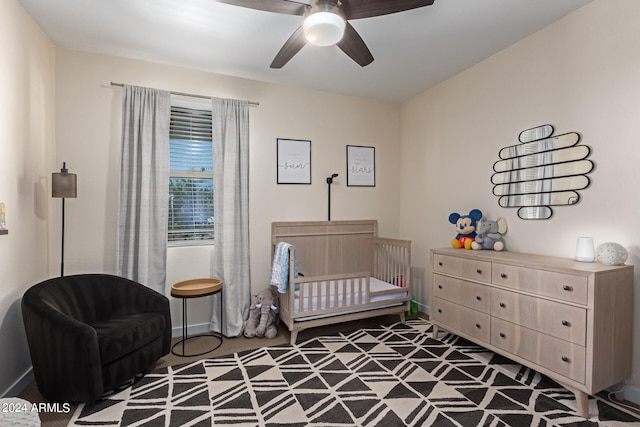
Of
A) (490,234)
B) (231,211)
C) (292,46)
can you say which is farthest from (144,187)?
(490,234)

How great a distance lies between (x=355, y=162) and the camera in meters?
3.99

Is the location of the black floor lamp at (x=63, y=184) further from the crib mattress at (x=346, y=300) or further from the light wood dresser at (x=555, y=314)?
the light wood dresser at (x=555, y=314)

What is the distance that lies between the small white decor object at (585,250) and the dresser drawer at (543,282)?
0.96ft

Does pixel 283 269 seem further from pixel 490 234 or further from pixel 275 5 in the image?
pixel 275 5

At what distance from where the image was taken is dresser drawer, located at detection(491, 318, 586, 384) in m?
1.92

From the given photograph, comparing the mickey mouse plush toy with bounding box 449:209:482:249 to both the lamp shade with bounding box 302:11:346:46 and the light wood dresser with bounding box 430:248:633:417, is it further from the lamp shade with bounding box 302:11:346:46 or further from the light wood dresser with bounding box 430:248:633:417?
the lamp shade with bounding box 302:11:346:46

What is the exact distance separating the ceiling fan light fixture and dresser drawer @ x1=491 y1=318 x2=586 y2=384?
7.64ft

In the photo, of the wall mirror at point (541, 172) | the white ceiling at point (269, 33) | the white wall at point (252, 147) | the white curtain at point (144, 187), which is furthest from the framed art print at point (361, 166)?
the white curtain at point (144, 187)

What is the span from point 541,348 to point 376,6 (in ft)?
7.85

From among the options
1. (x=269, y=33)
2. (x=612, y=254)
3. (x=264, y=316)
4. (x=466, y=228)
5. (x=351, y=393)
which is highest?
(x=269, y=33)

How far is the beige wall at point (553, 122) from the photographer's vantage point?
2061mm

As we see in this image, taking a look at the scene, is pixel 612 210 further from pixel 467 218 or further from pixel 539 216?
pixel 467 218

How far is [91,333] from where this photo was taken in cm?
188

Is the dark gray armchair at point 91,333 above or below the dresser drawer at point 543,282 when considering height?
below
